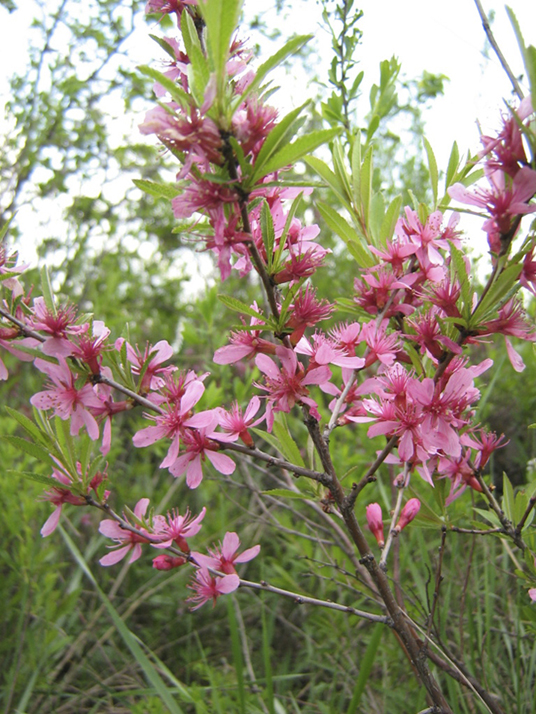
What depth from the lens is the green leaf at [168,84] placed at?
566mm

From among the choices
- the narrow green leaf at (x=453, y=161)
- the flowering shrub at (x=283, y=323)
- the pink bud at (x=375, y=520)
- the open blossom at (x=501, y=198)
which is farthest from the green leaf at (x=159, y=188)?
the pink bud at (x=375, y=520)

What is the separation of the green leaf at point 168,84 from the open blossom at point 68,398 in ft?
1.26

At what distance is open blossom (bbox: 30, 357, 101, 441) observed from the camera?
30.9 inches

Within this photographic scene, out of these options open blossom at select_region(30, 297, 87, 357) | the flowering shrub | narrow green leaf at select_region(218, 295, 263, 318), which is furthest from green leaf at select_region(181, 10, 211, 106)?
open blossom at select_region(30, 297, 87, 357)

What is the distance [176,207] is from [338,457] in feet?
4.05

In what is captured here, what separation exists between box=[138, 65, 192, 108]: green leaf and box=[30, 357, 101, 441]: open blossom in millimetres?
384

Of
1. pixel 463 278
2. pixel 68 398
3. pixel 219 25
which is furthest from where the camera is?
pixel 68 398

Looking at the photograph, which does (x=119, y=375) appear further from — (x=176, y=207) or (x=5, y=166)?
(x=5, y=166)

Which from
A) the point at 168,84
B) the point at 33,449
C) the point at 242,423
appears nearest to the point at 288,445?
the point at 242,423

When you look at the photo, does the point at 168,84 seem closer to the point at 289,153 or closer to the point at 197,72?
the point at 197,72

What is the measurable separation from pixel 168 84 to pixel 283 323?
31 cm

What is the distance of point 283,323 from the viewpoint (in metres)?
0.72

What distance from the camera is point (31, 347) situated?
0.81 meters

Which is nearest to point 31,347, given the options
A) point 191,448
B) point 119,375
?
point 119,375
